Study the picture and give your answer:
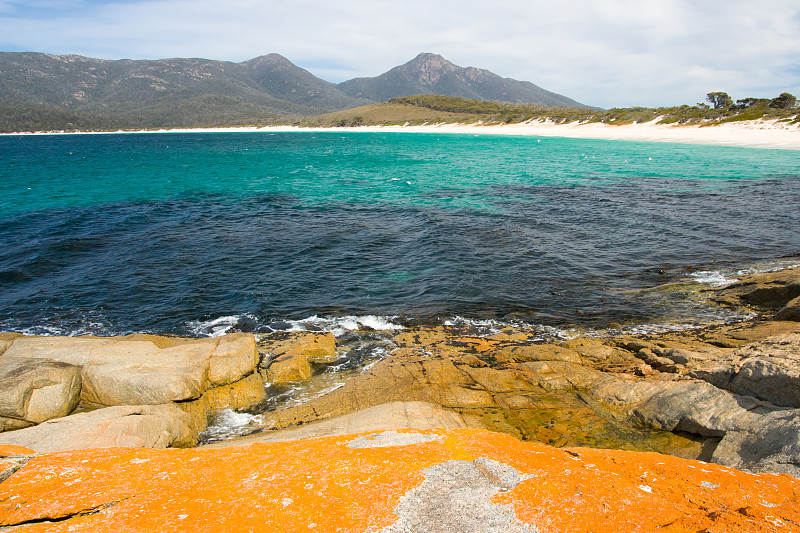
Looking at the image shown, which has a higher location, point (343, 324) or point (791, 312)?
point (791, 312)

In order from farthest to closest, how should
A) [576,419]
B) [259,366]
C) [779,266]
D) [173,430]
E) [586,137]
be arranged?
[586,137]
[779,266]
[259,366]
[576,419]
[173,430]

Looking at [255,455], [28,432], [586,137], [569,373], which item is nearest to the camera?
[255,455]

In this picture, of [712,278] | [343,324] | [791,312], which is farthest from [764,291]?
[343,324]

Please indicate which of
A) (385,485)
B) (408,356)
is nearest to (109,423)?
(385,485)

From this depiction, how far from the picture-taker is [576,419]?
705 centimetres

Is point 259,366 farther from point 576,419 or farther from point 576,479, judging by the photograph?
point 576,479

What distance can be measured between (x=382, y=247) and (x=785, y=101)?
89727 mm

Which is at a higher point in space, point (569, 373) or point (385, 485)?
point (385, 485)

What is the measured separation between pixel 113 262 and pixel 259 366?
40.2 feet

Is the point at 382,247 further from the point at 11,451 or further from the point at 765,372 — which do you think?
the point at 11,451

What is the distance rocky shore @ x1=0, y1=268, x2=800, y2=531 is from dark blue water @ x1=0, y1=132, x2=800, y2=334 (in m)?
2.48

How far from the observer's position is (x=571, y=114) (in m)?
120

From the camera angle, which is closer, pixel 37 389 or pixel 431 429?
pixel 431 429

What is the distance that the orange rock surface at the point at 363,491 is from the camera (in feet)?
9.68
